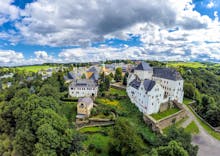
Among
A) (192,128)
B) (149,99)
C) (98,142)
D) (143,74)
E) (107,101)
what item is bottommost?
(192,128)

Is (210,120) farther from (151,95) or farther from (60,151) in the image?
(60,151)

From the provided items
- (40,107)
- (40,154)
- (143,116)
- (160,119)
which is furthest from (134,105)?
A: (40,154)

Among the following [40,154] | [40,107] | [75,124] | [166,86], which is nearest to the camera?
[40,154]

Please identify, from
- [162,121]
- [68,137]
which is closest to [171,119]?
[162,121]

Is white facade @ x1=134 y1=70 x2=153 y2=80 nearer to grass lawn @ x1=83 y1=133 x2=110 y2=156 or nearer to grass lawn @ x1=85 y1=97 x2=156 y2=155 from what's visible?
grass lawn @ x1=85 y1=97 x2=156 y2=155

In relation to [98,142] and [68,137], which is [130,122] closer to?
[98,142]
